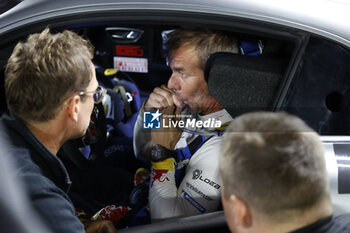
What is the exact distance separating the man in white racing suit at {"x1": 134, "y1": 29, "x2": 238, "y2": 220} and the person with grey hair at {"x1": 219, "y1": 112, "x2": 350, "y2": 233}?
573 millimetres

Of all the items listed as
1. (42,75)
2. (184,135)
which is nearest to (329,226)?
(184,135)

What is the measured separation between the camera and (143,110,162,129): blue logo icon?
1.59 m

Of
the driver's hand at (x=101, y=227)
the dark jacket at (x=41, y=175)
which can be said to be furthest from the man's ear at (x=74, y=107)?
the driver's hand at (x=101, y=227)

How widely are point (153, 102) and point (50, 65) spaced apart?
511 mm

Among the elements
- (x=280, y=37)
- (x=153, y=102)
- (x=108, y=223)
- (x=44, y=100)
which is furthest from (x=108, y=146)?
(x=280, y=37)

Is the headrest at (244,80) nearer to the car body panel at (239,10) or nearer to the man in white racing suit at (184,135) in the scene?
the man in white racing suit at (184,135)

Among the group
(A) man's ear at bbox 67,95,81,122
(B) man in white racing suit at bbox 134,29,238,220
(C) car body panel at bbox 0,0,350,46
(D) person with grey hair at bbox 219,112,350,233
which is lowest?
(B) man in white racing suit at bbox 134,29,238,220

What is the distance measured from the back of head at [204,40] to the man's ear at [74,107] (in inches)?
18.0

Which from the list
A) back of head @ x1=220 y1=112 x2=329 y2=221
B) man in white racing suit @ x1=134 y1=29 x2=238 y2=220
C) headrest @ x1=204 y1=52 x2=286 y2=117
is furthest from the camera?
man in white racing suit @ x1=134 y1=29 x2=238 y2=220

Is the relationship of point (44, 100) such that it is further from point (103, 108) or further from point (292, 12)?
point (292, 12)

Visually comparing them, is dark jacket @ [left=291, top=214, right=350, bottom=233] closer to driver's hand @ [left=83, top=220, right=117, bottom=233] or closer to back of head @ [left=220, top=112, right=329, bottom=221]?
back of head @ [left=220, top=112, right=329, bottom=221]

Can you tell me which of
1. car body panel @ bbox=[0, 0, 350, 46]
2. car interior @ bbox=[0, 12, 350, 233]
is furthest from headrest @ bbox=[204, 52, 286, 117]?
car body panel @ bbox=[0, 0, 350, 46]

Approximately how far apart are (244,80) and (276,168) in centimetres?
61

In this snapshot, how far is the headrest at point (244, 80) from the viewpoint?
4.47ft
